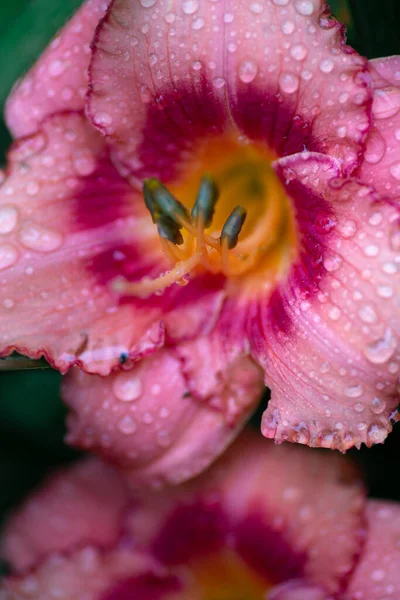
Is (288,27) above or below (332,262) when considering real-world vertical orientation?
above

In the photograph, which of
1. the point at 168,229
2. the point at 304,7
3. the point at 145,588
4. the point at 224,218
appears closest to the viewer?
the point at 304,7

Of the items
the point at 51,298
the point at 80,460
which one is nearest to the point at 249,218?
the point at 51,298

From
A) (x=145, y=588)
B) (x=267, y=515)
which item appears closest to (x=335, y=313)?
(x=267, y=515)

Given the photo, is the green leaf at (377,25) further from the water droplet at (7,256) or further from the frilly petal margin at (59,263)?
the water droplet at (7,256)

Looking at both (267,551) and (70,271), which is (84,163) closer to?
(70,271)

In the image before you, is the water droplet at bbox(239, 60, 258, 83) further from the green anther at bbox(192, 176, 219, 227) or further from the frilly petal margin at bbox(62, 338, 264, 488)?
the frilly petal margin at bbox(62, 338, 264, 488)

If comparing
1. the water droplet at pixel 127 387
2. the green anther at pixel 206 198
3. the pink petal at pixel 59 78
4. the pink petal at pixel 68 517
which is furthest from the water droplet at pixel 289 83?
the pink petal at pixel 68 517
